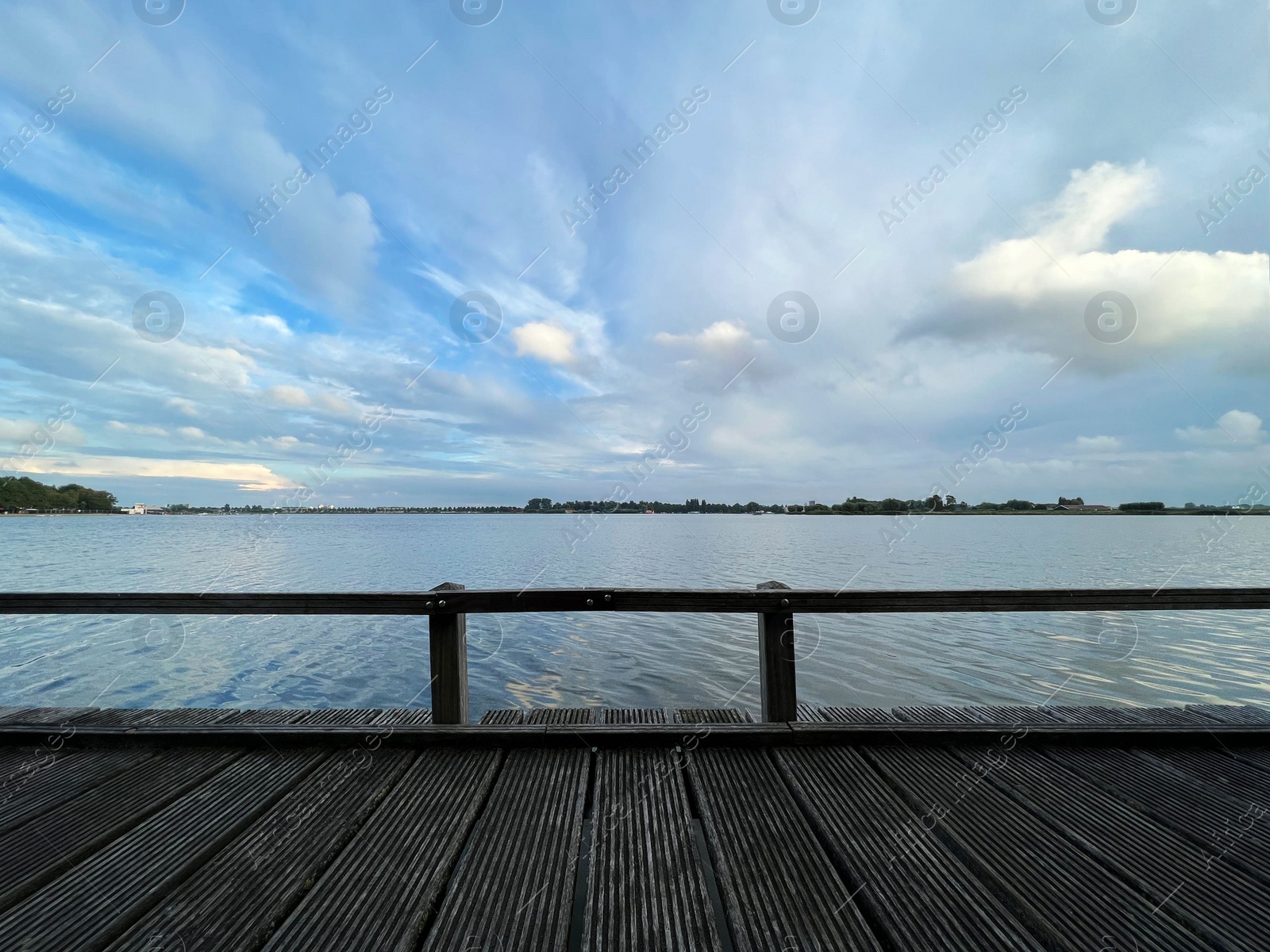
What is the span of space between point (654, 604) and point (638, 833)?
1140 millimetres

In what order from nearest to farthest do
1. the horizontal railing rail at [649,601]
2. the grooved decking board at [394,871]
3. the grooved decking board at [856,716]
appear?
the grooved decking board at [394,871], the horizontal railing rail at [649,601], the grooved decking board at [856,716]

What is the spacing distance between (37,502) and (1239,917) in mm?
56565

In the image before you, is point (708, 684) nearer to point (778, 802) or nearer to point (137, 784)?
point (778, 802)

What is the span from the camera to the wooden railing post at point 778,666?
3027mm

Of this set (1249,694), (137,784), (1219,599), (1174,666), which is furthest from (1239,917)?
(1174,666)

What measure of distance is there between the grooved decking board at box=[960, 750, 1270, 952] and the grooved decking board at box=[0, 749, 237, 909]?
160 inches

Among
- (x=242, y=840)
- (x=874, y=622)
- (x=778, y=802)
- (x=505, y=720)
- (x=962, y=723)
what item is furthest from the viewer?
(x=874, y=622)

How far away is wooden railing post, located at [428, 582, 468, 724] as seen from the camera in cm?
299

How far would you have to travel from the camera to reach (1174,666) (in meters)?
9.92

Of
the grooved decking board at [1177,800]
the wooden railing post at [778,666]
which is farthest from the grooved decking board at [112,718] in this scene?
the grooved decking board at [1177,800]

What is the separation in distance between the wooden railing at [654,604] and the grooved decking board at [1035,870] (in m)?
0.83

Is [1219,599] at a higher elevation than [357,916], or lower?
higher

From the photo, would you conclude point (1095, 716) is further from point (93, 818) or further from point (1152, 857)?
point (93, 818)

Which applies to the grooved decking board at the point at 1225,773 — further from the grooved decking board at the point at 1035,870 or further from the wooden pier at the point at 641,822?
the grooved decking board at the point at 1035,870
